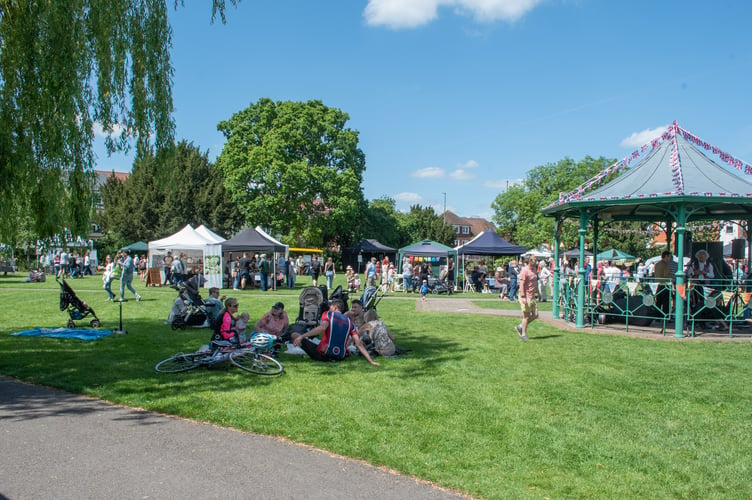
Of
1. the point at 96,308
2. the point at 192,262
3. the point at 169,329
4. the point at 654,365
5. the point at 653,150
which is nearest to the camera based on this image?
the point at 654,365

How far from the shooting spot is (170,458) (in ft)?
16.4

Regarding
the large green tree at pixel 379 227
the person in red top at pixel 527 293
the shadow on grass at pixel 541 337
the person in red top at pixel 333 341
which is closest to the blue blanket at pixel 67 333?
the person in red top at pixel 333 341

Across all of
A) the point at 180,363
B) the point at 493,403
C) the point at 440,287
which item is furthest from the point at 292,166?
the point at 493,403

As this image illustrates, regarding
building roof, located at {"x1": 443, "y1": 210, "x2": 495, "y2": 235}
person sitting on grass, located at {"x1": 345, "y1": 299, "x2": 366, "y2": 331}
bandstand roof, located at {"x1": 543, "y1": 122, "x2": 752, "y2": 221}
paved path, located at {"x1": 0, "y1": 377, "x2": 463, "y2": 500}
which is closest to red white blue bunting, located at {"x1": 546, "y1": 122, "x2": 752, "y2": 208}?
bandstand roof, located at {"x1": 543, "y1": 122, "x2": 752, "y2": 221}

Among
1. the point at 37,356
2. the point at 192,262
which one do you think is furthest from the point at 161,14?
the point at 192,262

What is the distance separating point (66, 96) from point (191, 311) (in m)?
6.50

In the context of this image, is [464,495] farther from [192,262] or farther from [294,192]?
[294,192]

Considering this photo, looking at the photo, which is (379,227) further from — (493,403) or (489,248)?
(493,403)

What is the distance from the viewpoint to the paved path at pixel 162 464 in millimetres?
4332

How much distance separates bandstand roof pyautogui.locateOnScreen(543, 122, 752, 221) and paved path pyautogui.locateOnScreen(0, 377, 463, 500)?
10.6m

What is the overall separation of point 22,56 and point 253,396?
5.76 meters

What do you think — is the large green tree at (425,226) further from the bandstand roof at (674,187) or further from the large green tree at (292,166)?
the bandstand roof at (674,187)

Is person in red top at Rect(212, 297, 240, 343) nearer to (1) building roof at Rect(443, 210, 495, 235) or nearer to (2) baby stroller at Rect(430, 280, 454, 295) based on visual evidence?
(2) baby stroller at Rect(430, 280, 454, 295)

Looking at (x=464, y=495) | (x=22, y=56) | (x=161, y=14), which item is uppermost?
(x=161, y=14)
